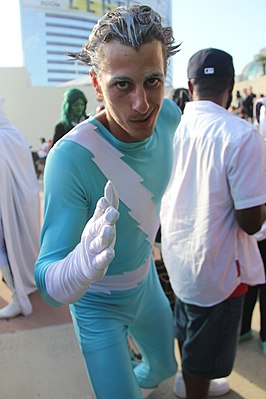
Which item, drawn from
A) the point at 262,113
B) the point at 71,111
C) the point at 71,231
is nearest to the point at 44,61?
the point at 71,111

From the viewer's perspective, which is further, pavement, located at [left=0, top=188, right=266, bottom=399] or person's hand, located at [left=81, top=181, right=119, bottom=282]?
pavement, located at [left=0, top=188, right=266, bottom=399]

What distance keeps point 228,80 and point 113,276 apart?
1.05 m

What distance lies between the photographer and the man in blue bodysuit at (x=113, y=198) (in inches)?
49.2

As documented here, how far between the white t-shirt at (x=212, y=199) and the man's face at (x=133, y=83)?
465 millimetres

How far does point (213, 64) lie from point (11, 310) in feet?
8.65

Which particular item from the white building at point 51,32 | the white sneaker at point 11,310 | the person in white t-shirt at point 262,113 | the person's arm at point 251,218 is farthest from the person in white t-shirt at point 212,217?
the white building at point 51,32

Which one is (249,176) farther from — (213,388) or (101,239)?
(213,388)

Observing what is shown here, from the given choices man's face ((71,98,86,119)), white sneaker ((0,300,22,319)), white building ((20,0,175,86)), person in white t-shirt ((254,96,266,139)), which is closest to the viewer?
person in white t-shirt ((254,96,266,139))

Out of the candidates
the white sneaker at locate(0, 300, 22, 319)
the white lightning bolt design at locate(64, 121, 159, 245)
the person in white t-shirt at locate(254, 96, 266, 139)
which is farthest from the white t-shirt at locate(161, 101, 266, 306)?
the white sneaker at locate(0, 300, 22, 319)

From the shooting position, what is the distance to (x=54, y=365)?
8.98 ft

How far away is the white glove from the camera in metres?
1.09

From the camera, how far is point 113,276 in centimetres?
169

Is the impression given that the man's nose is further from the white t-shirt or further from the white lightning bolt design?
the white t-shirt

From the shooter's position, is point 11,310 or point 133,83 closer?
point 133,83
